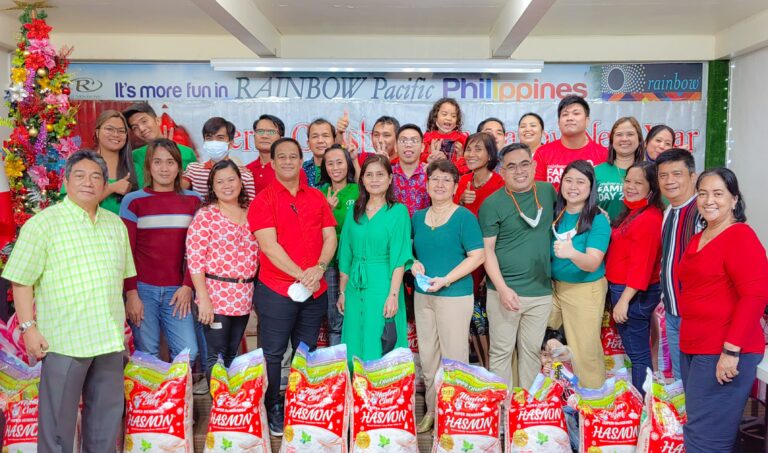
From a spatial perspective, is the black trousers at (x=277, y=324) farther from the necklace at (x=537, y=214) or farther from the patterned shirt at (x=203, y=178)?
the necklace at (x=537, y=214)

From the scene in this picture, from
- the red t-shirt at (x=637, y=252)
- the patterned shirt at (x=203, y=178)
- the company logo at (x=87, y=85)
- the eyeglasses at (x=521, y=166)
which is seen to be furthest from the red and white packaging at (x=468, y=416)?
the company logo at (x=87, y=85)

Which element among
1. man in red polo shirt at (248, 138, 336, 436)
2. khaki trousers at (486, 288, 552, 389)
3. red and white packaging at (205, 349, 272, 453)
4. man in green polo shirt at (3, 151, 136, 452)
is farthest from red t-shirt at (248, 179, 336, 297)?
khaki trousers at (486, 288, 552, 389)

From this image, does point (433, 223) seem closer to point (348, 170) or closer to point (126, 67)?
point (348, 170)

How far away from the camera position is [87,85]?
6.07 m

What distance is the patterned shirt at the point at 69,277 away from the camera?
2.28 meters

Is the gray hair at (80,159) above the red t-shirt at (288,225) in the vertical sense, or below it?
above

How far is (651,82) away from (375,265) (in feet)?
15.1

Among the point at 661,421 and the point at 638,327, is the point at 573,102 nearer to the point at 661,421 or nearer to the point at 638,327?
the point at 638,327

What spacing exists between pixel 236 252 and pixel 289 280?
30cm

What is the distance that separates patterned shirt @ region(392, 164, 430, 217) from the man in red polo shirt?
20.8 inches

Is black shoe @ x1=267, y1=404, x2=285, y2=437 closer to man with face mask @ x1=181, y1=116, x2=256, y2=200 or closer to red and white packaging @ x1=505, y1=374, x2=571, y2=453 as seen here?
red and white packaging @ x1=505, y1=374, x2=571, y2=453

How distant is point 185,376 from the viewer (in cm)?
264

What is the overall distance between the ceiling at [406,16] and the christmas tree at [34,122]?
419 mm

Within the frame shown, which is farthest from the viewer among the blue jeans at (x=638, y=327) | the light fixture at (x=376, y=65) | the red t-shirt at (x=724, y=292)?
the light fixture at (x=376, y=65)
